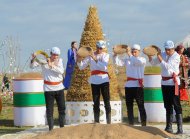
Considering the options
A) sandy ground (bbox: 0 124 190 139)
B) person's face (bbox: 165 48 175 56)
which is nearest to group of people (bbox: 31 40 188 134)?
person's face (bbox: 165 48 175 56)

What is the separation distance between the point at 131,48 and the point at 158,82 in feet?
9.55

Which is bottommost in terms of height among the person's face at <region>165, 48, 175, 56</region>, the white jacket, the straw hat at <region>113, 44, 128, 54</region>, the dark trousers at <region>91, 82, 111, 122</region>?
the dark trousers at <region>91, 82, 111, 122</region>

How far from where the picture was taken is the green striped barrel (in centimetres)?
1375

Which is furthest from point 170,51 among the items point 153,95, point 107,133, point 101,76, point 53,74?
point 153,95

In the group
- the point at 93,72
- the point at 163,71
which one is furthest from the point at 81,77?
the point at 163,71

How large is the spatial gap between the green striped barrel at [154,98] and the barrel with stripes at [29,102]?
2.60 m

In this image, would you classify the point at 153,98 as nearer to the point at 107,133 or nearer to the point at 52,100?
the point at 52,100

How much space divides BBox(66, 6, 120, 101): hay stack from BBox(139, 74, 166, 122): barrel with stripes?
1035 millimetres

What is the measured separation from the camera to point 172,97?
33.6 ft

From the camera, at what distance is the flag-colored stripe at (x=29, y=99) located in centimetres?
1331

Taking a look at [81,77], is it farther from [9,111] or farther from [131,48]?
[9,111]

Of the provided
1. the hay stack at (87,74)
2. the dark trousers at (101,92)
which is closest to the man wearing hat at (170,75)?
the dark trousers at (101,92)

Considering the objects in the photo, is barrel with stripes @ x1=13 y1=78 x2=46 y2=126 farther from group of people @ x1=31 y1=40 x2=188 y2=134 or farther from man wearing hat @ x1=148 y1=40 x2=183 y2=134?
man wearing hat @ x1=148 y1=40 x2=183 y2=134

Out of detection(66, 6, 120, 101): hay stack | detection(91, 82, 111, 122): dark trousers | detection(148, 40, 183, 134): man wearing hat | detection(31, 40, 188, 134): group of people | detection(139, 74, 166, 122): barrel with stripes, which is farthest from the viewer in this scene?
detection(139, 74, 166, 122): barrel with stripes
